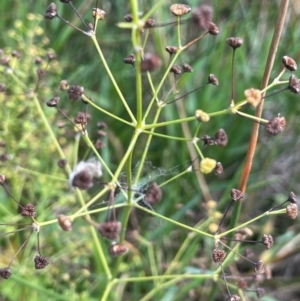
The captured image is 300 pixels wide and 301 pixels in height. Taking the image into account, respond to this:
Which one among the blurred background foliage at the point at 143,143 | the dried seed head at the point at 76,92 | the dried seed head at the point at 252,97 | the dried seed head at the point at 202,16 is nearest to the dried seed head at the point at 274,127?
the dried seed head at the point at 252,97

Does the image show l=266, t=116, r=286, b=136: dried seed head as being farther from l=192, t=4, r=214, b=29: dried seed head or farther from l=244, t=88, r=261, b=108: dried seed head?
l=192, t=4, r=214, b=29: dried seed head

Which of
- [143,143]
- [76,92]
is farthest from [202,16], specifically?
[143,143]

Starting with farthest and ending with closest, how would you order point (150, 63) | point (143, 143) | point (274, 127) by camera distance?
point (143, 143) < point (274, 127) < point (150, 63)

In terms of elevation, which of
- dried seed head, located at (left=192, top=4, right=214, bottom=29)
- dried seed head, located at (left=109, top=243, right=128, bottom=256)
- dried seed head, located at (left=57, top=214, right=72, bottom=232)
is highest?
dried seed head, located at (left=192, top=4, right=214, bottom=29)

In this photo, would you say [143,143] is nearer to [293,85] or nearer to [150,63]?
[293,85]

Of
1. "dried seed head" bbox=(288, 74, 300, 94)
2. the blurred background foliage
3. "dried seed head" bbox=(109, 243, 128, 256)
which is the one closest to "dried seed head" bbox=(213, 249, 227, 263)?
"dried seed head" bbox=(109, 243, 128, 256)

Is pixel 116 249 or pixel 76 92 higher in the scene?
pixel 76 92

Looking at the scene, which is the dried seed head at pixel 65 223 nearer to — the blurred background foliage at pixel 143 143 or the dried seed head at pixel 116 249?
the dried seed head at pixel 116 249

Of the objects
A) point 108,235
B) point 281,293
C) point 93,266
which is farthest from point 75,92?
point 281,293

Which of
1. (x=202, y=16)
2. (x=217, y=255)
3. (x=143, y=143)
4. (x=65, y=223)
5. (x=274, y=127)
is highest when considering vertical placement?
(x=202, y=16)
